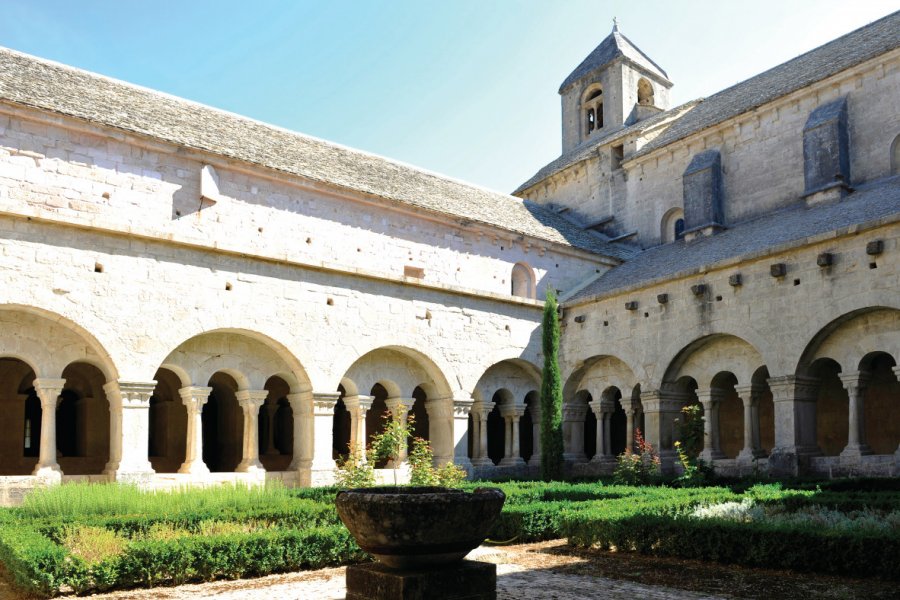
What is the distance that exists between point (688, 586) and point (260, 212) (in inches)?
503

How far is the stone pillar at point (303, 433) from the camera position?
15617mm

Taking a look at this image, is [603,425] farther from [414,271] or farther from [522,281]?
[414,271]

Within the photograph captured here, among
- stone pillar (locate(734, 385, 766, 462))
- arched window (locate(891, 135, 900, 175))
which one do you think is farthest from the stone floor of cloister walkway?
arched window (locate(891, 135, 900, 175))

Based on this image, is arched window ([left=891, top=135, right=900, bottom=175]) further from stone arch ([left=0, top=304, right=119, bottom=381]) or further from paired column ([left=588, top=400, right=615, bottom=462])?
stone arch ([left=0, top=304, right=119, bottom=381])

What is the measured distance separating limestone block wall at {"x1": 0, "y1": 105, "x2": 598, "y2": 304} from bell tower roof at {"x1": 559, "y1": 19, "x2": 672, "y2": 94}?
981cm

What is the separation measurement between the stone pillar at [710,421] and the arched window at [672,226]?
7.98m

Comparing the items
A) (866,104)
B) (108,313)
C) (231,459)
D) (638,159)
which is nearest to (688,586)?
(108,313)

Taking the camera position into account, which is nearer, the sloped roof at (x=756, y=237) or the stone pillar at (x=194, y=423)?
the stone pillar at (x=194, y=423)

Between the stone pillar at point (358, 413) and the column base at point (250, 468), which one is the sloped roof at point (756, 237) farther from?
the column base at point (250, 468)

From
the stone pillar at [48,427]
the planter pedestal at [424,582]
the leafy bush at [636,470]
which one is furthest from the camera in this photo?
the leafy bush at [636,470]

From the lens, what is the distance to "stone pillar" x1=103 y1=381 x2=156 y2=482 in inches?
519

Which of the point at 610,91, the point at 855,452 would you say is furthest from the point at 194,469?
the point at 610,91

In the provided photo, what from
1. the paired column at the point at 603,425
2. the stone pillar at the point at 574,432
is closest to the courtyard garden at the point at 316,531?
the paired column at the point at 603,425

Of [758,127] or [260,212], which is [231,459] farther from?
[758,127]
